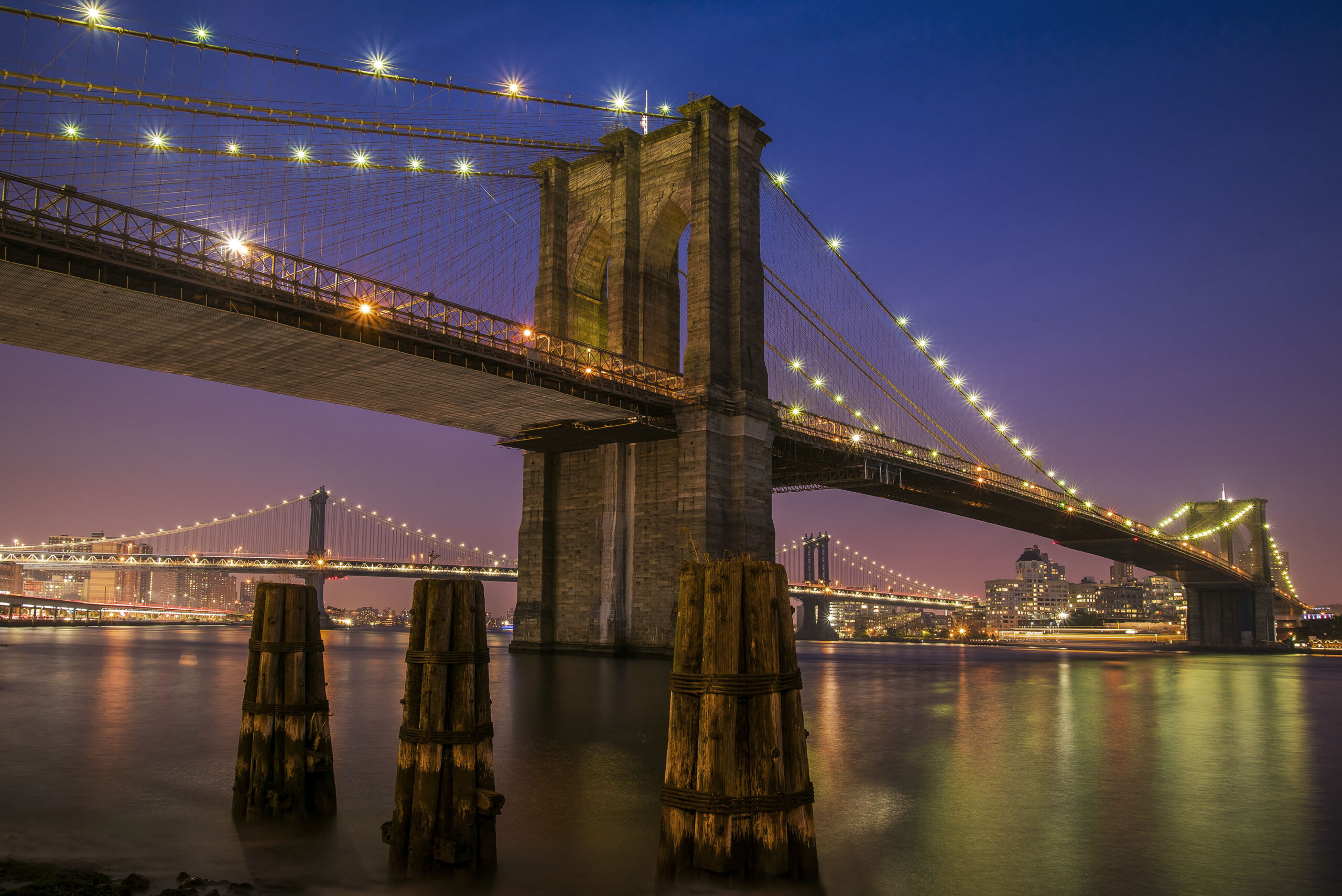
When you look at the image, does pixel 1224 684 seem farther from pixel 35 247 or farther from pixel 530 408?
pixel 35 247

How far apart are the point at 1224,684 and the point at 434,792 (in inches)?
1470

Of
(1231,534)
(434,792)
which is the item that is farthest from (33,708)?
(1231,534)

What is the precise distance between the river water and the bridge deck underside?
443 inches

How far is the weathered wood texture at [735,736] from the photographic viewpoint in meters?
6.54

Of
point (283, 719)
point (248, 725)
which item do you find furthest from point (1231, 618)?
point (248, 725)

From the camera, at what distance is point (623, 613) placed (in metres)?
44.4

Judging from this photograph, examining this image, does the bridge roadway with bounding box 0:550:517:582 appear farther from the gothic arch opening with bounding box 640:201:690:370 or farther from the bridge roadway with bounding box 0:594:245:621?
the gothic arch opening with bounding box 640:201:690:370

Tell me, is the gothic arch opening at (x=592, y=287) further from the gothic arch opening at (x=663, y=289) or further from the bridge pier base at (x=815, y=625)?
the bridge pier base at (x=815, y=625)

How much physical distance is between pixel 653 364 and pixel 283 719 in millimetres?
38483

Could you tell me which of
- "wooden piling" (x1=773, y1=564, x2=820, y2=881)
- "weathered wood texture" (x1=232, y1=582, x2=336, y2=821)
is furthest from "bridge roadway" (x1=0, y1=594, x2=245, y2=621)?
"wooden piling" (x1=773, y1=564, x2=820, y2=881)

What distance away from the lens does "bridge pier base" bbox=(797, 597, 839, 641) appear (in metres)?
133

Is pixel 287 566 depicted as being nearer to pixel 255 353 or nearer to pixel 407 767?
pixel 255 353

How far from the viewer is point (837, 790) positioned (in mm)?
12719

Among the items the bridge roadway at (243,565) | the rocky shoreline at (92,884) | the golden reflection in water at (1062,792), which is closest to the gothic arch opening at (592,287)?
the golden reflection in water at (1062,792)
